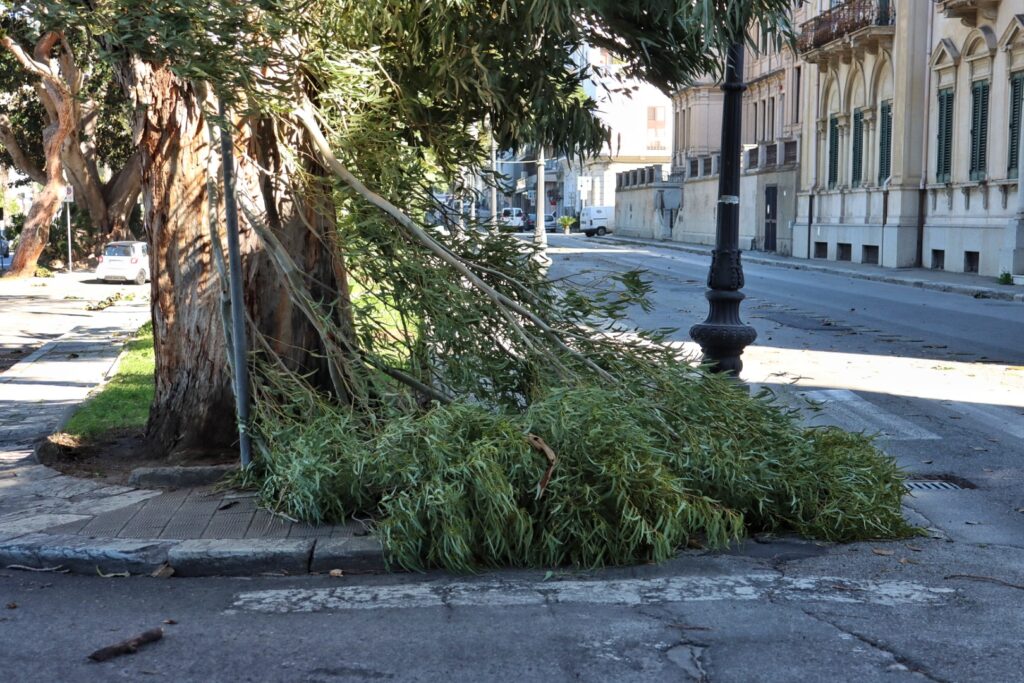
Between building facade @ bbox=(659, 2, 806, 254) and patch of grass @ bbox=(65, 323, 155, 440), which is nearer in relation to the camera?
patch of grass @ bbox=(65, 323, 155, 440)

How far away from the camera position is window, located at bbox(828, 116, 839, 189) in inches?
1580

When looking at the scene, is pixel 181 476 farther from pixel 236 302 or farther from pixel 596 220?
pixel 596 220

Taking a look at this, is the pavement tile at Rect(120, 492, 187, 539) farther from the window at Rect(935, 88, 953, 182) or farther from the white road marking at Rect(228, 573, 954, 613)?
the window at Rect(935, 88, 953, 182)

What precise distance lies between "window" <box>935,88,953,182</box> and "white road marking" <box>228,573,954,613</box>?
28762mm

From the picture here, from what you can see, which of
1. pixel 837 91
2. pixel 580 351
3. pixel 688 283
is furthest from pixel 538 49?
pixel 837 91

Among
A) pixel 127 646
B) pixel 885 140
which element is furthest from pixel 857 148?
pixel 127 646

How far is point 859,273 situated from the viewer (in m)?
32.0

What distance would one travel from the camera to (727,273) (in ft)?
29.1

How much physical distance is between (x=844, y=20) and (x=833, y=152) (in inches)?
196

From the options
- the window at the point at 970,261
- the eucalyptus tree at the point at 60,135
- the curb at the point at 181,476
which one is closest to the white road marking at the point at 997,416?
the curb at the point at 181,476

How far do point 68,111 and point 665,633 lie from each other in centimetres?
3421

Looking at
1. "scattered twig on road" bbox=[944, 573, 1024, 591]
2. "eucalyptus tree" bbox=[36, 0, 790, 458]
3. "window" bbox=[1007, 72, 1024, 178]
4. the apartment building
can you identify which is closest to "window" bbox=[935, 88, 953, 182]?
"window" bbox=[1007, 72, 1024, 178]

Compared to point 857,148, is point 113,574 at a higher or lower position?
lower

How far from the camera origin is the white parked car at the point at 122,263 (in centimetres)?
3531
